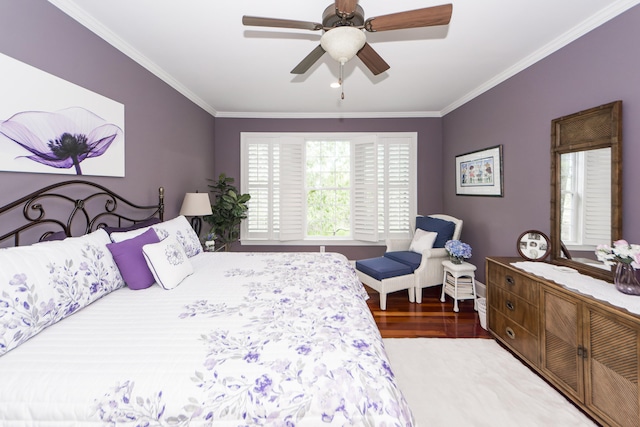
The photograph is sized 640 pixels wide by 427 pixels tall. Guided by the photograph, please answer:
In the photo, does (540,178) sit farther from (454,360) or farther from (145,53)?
(145,53)

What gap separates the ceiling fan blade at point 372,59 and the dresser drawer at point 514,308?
7.24 ft

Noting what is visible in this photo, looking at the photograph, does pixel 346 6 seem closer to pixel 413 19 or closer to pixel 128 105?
pixel 413 19

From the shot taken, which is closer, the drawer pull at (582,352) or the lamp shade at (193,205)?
the drawer pull at (582,352)

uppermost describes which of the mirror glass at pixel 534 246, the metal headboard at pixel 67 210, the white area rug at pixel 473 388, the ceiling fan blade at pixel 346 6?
the ceiling fan blade at pixel 346 6

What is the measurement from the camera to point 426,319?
10.2 ft

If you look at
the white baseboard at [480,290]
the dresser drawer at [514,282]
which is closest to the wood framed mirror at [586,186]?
the dresser drawer at [514,282]

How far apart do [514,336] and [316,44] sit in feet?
10.4

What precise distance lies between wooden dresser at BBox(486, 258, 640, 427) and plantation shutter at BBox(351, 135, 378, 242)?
228 centimetres

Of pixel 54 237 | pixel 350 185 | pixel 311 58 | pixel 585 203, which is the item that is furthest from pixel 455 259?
pixel 54 237

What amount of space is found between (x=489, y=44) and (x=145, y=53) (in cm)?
328

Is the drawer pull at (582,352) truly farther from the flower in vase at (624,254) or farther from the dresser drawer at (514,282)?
the flower in vase at (624,254)

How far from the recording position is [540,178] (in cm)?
267

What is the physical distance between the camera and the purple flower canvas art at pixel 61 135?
5.49 feet

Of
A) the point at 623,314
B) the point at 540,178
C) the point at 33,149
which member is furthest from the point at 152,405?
the point at 540,178
